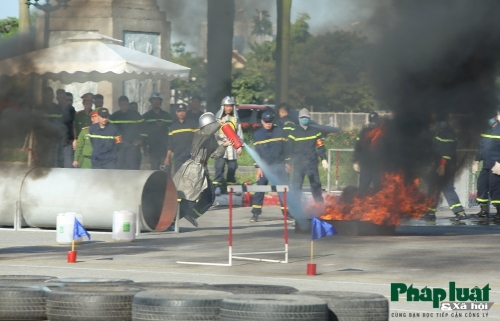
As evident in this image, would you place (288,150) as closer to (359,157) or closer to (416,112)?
(359,157)

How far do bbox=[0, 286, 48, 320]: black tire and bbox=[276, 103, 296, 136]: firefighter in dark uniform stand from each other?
900 cm

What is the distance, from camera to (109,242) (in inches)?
642

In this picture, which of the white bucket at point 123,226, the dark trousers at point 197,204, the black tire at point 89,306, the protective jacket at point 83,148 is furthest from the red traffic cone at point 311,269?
the protective jacket at point 83,148

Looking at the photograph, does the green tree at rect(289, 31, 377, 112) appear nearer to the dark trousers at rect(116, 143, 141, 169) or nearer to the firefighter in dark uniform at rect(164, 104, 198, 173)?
the firefighter in dark uniform at rect(164, 104, 198, 173)

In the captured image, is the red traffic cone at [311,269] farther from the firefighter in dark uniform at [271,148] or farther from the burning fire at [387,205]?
the firefighter in dark uniform at [271,148]

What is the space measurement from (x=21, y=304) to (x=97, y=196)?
8708 mm

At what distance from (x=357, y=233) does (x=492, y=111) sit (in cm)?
290

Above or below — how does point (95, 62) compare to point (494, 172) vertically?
above

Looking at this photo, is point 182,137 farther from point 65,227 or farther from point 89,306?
point 89,306

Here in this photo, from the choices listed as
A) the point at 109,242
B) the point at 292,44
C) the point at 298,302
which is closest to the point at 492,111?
the point at 292,44

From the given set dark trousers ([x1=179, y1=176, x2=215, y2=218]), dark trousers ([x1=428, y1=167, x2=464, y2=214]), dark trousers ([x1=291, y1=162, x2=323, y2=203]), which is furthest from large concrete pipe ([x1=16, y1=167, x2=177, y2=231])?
dark trousers ([x1=428, y1=167, x2=464, y2=214])

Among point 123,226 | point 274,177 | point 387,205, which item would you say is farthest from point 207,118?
point 387,205

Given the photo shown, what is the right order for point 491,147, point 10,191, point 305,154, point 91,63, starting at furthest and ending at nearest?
point 491,147, point 305,154, point 91,63, point 10,191

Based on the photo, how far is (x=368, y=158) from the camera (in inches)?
701
